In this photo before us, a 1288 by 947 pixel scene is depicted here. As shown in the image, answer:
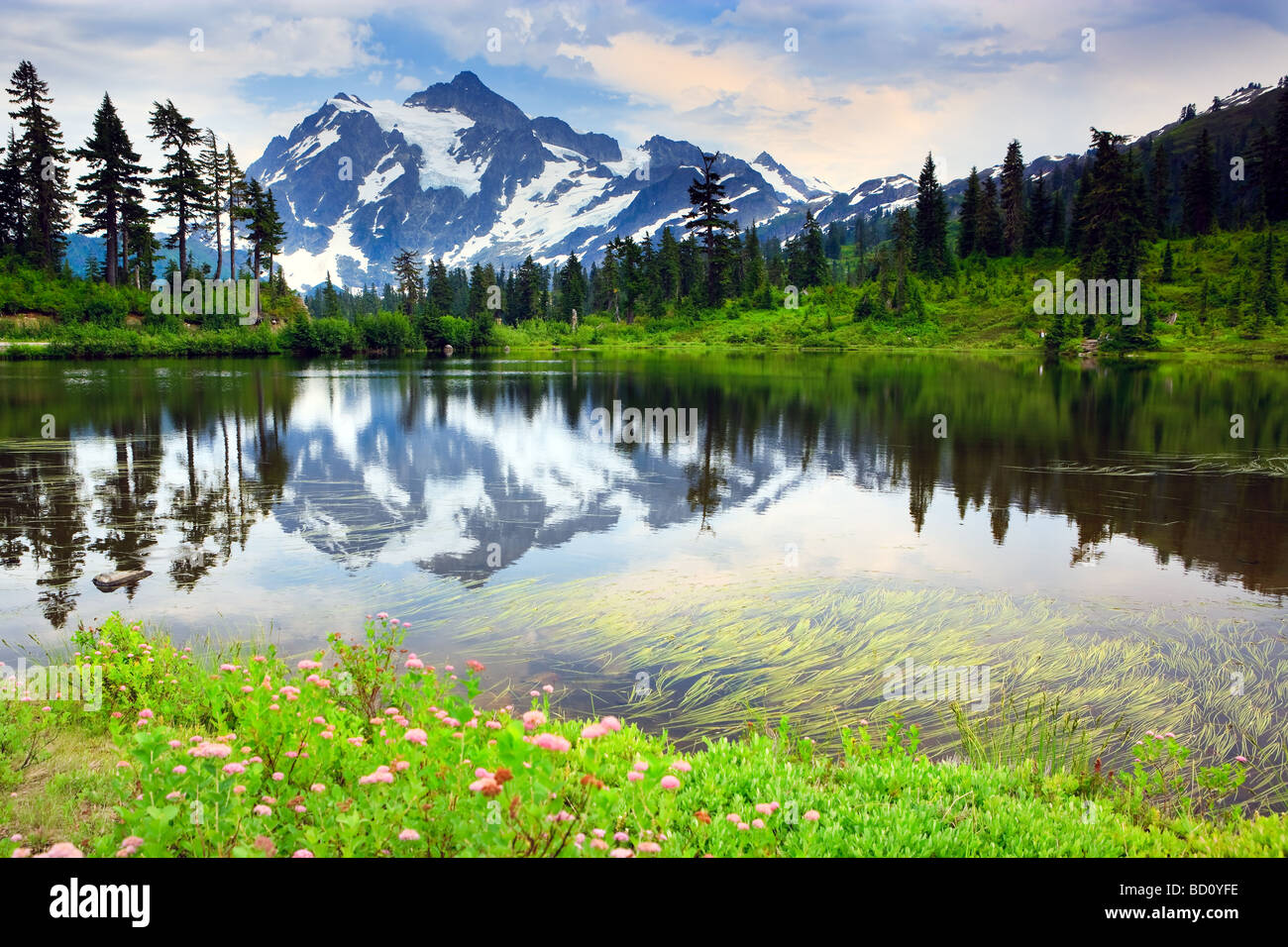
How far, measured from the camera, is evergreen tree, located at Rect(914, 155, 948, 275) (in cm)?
10214

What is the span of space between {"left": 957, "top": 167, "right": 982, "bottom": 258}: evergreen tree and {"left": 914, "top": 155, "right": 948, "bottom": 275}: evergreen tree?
4.14 m

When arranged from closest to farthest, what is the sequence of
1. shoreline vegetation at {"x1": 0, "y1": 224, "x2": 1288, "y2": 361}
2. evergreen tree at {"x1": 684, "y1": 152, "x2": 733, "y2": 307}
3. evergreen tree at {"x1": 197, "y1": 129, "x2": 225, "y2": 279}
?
1. shoreline vegetation at {"x1": 0, "y1": 224, "x2": 1288, "y2": 361}
2. evergreen tree at {"x1": 197, "y1": 129, "x2": 225, "y2": 279}
3. evergreen tree at {"x1": 684, "y1": 152, "x2": 733, "y2": 307}

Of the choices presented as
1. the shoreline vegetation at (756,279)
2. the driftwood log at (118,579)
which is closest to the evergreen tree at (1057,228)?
the shoreline vegetation at (756,279)

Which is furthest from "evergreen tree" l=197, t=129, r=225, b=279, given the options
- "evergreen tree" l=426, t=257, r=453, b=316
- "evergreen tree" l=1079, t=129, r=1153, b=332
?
"evergreen tree" l=1079, t=129, r=1153, b=332

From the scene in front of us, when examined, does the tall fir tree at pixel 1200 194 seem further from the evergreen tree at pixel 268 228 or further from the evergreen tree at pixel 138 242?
the evergreen tree at pixel 138 242

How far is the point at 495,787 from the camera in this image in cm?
383

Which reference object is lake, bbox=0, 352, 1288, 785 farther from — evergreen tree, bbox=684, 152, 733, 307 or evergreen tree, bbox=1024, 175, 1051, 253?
evergreen tree, bbox=1024, 175, 1051, 253

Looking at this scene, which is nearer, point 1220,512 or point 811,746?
point 811,746

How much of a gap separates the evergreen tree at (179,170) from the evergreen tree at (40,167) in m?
8.70

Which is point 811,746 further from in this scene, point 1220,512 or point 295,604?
point 1220,512

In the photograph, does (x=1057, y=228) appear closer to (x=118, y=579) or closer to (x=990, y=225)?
(x=990, y=225)

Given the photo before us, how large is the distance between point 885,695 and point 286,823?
5458 mm
